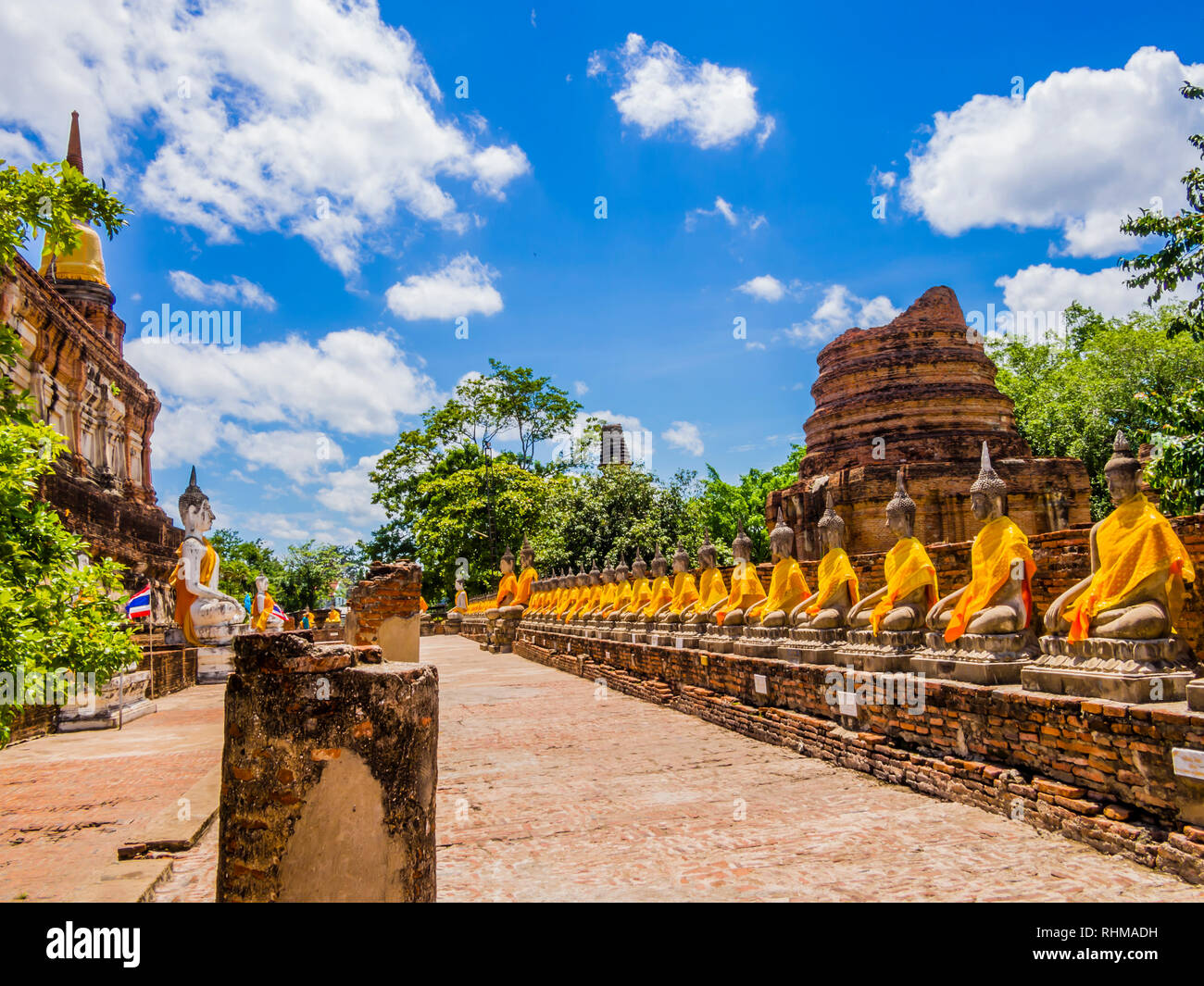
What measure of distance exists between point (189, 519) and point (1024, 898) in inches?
533

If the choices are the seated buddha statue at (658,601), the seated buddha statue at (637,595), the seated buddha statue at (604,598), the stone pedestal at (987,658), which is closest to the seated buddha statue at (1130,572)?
the stone pedestal at (987,658)

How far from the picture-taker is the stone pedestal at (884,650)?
6.73m

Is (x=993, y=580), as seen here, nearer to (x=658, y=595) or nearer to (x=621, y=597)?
(x=658, y=595)

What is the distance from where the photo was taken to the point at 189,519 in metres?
14.1

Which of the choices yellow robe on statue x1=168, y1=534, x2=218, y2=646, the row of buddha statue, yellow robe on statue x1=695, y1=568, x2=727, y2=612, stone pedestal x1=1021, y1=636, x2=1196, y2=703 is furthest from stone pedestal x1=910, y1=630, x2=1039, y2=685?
yellow robe on statue x1=168, y1=534, x2=218, y2=646

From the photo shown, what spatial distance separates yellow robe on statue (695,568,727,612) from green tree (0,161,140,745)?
8.54 metres

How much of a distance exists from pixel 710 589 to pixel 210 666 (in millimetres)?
10375

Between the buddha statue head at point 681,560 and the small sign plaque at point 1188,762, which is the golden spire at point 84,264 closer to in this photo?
the buddha statue head at point 681,560

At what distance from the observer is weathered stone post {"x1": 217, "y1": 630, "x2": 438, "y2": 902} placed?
2777mm

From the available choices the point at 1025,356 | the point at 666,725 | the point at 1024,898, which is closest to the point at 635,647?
the point at 666,725

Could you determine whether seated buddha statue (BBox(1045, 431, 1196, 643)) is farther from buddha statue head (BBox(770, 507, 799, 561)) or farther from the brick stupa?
the brick stupa

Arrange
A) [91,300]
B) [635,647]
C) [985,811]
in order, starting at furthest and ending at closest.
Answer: [91,300]
[635,647]
[985,811]

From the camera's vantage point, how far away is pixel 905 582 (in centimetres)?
702
